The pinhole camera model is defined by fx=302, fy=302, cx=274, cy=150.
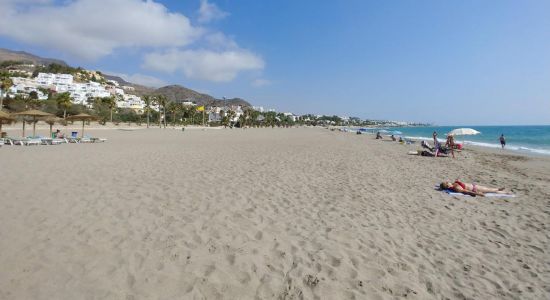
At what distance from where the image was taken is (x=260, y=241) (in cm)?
457

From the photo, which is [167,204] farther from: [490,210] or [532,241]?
[490,210]

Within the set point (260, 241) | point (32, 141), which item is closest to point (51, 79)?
point (32, 141)

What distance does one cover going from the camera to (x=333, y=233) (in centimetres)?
500

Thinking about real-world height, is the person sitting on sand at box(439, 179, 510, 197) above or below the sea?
below

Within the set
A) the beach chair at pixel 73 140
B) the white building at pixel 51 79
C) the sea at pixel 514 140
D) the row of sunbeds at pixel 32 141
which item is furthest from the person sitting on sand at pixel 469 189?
the white building at pixel 51 79

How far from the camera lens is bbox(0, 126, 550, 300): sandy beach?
11.1ft

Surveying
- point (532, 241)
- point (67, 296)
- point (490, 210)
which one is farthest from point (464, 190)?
point (67, 296)

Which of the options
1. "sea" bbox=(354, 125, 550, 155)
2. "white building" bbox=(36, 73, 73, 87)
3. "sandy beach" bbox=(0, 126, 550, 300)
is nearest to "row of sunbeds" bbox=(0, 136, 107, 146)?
"sandy beach" bbox=(0, 126, 550, 300)

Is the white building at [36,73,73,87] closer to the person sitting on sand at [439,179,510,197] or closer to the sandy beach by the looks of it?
the sandy beach

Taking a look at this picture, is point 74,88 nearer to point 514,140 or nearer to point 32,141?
point 32,141

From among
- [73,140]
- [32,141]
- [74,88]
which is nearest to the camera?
[32,141]

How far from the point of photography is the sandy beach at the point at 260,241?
133 inches

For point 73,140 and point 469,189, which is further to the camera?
point 73,140

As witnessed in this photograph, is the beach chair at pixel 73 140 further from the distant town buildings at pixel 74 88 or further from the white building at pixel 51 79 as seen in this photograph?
the white building at pixel 51 79
